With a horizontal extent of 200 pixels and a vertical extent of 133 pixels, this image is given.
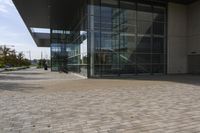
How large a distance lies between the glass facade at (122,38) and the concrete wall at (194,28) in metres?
3.29

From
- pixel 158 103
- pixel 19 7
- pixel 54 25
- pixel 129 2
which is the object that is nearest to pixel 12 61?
pixel 54 25

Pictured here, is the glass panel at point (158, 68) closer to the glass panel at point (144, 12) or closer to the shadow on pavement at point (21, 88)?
the glass panel at point (144, 12)

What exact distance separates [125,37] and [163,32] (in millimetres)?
5336

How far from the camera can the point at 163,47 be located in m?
29.2

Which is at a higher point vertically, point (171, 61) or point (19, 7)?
point (19, 7)

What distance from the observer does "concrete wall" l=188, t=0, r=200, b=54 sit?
95.5 feet

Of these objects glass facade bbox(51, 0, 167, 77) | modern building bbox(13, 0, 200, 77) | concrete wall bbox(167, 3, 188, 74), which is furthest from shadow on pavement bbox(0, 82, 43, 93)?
concrete wall bbox(167, 3, 188, 74)

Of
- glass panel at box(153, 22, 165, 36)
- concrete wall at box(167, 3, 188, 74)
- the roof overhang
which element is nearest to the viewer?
glass panel at box(153, 22, 165, 36)

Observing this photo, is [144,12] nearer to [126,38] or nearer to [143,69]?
[126,38]

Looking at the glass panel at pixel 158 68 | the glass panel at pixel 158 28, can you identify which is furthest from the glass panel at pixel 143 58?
the glass panel at pixel 158 28

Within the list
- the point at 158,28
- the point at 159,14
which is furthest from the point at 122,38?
the point at 159,14

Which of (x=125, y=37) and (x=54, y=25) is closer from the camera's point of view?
(x=125, y=37)

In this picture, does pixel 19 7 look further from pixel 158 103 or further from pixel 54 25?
pixel 158 103

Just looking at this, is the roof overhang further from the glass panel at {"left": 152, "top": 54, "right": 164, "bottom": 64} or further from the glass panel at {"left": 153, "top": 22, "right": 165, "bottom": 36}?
the glass panel at {"left": 152, "top": 54, "right": 164, "bottom": 64}
